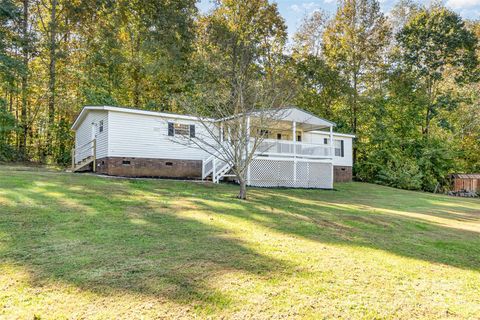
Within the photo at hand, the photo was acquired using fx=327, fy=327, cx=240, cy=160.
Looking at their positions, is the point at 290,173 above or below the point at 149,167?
below

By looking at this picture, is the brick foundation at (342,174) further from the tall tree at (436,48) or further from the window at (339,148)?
the tall tree at (436,48)

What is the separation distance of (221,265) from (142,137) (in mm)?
13270

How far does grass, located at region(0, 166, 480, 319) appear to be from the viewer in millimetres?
3010

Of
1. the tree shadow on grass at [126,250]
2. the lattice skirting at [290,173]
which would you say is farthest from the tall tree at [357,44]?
the tree shadow on grass at [126,250]

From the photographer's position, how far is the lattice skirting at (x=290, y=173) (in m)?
17.0

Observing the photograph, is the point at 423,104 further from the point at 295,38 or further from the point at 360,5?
the point at 295,38

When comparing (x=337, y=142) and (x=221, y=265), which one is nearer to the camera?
(x=221, y=265)

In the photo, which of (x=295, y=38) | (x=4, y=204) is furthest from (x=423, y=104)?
(x=4, y=204)

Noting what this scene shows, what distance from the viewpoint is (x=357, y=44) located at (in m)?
27.7

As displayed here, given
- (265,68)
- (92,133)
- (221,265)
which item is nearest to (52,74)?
(92,133)

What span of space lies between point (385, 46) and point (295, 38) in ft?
26.5

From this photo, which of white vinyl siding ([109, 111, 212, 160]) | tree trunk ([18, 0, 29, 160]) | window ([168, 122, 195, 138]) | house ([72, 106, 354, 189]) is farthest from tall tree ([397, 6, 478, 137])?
tree trunk ([18, 0, 29, 160])

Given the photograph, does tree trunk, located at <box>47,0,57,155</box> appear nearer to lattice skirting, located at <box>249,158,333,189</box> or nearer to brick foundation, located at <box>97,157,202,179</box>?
brick foundation, located at <box>97,157,202,179</box>

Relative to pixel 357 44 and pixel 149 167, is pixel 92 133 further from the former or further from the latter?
pixel 357 44
